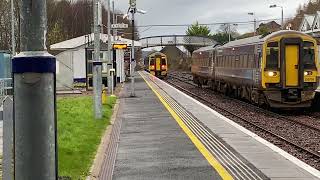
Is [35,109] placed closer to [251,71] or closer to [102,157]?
[102,157]

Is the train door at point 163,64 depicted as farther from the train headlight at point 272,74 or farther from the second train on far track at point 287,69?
the train headlight at point 272,74

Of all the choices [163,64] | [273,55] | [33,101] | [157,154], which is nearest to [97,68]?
[273,55]

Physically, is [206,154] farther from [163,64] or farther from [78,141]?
[163,64]

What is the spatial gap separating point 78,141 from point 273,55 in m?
12.6

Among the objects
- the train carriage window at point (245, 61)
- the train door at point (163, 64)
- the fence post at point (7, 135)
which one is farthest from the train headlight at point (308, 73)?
the train door at point (163, 64)

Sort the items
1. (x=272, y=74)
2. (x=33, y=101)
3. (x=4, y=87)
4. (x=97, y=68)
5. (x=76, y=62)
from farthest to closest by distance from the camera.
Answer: (x=76, y=62) < (x=4, y=87) < (x=272, y=74) < (x=97, y=68) < (x=33, y=101)

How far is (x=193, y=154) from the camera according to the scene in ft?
36.2

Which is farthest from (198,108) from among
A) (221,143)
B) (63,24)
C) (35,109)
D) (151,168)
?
(63,24)

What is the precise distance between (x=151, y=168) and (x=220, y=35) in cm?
11594

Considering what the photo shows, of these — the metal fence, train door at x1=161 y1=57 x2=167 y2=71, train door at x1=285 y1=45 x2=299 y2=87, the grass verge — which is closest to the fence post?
the grass verge

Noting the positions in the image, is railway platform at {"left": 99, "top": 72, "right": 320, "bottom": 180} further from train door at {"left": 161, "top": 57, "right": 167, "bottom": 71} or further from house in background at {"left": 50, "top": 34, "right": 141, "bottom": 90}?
train door at {"left": 161, "top": 57, "right": 167, "bottom": 71}

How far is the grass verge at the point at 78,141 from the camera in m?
9.62

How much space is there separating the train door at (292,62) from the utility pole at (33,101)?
20.8 meters

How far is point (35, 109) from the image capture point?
11.7 feet
